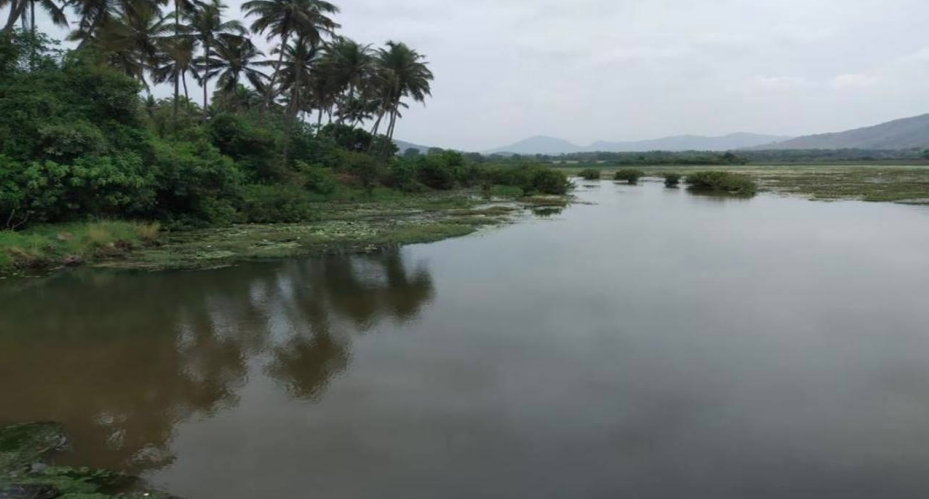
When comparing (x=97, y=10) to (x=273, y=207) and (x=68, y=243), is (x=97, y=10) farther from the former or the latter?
(x=68, y=243)

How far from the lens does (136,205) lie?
54.7ft

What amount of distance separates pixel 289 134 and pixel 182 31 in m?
7.10

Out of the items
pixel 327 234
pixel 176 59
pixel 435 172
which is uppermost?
pixel 176 59

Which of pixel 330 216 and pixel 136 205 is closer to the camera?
pixel 136 205

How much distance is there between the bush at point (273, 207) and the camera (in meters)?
21.2

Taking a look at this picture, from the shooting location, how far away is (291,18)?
27719mm

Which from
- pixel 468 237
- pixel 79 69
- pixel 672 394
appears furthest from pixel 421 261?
pixel 79 69

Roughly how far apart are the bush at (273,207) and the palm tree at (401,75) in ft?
49.0

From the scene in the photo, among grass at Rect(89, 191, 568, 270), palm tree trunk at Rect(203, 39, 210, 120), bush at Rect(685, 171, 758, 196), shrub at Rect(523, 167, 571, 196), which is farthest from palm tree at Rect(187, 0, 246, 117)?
bush at Rect(685, 171, 758, 196)

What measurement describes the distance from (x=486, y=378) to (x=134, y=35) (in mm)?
24138

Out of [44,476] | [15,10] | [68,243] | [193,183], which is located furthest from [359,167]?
[44,476]

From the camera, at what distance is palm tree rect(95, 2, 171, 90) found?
22812mm

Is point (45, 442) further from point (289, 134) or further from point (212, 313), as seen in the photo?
point (289, 134)

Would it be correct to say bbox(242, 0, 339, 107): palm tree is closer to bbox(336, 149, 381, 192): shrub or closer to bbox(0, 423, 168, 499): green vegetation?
bbox(336, 149, 381, 192): shrub
